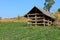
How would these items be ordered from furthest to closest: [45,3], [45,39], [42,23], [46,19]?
[45,3], [46,19], [42,23], [45,39]

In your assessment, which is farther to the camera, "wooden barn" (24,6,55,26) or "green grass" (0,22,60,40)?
"wooden barn" (24,6,55,26)

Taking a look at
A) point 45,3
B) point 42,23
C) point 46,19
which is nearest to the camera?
point 42,23

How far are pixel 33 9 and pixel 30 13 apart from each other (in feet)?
3.56

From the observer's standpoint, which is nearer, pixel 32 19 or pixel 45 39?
pixel 45 39

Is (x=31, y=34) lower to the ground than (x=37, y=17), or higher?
lower

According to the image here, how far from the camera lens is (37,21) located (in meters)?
41.0

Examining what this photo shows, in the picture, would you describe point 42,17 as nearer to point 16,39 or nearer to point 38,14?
point 38,14

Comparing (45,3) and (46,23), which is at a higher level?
(45,3)

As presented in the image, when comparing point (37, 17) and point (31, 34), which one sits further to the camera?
point (37, 17)

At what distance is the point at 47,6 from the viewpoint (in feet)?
222

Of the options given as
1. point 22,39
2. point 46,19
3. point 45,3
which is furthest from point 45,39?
point 45,3

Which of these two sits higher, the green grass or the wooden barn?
the wooden barn

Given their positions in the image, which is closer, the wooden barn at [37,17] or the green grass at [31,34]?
the green grass at [31,34]

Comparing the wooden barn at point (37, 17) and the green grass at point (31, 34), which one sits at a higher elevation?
the wooden barn at point (37, 17)
